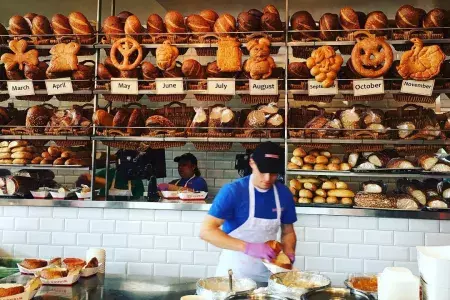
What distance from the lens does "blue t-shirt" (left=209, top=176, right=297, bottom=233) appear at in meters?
2.86

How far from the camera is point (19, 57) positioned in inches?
173

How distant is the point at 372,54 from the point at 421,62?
410 mm

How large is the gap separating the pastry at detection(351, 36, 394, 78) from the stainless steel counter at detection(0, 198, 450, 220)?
1.20 meters

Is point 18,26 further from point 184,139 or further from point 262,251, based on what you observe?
point 262,251

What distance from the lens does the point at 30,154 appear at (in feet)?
14.6

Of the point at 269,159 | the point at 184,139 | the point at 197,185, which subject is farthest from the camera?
the point at 197,185

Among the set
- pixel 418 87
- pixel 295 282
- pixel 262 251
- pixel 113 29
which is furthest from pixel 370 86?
pixel 113 29

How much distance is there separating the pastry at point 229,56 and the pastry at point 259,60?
0.31 feet

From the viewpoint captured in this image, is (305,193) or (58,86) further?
(58,86)

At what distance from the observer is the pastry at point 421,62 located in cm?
388

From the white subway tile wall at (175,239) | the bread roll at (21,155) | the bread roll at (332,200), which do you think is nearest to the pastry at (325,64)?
the bread roll at (332,200)

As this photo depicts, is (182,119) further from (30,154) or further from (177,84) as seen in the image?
(30,154)

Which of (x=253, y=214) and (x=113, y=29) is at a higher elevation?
(x=113, y=29)

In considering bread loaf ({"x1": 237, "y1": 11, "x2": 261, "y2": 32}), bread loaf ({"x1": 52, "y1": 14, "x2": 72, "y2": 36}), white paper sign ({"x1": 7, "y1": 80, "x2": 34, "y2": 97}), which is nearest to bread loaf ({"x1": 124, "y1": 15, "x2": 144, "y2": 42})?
bread loaf ({"x1": 52, "y1": 14, "x2": 72, "y2": 36})
